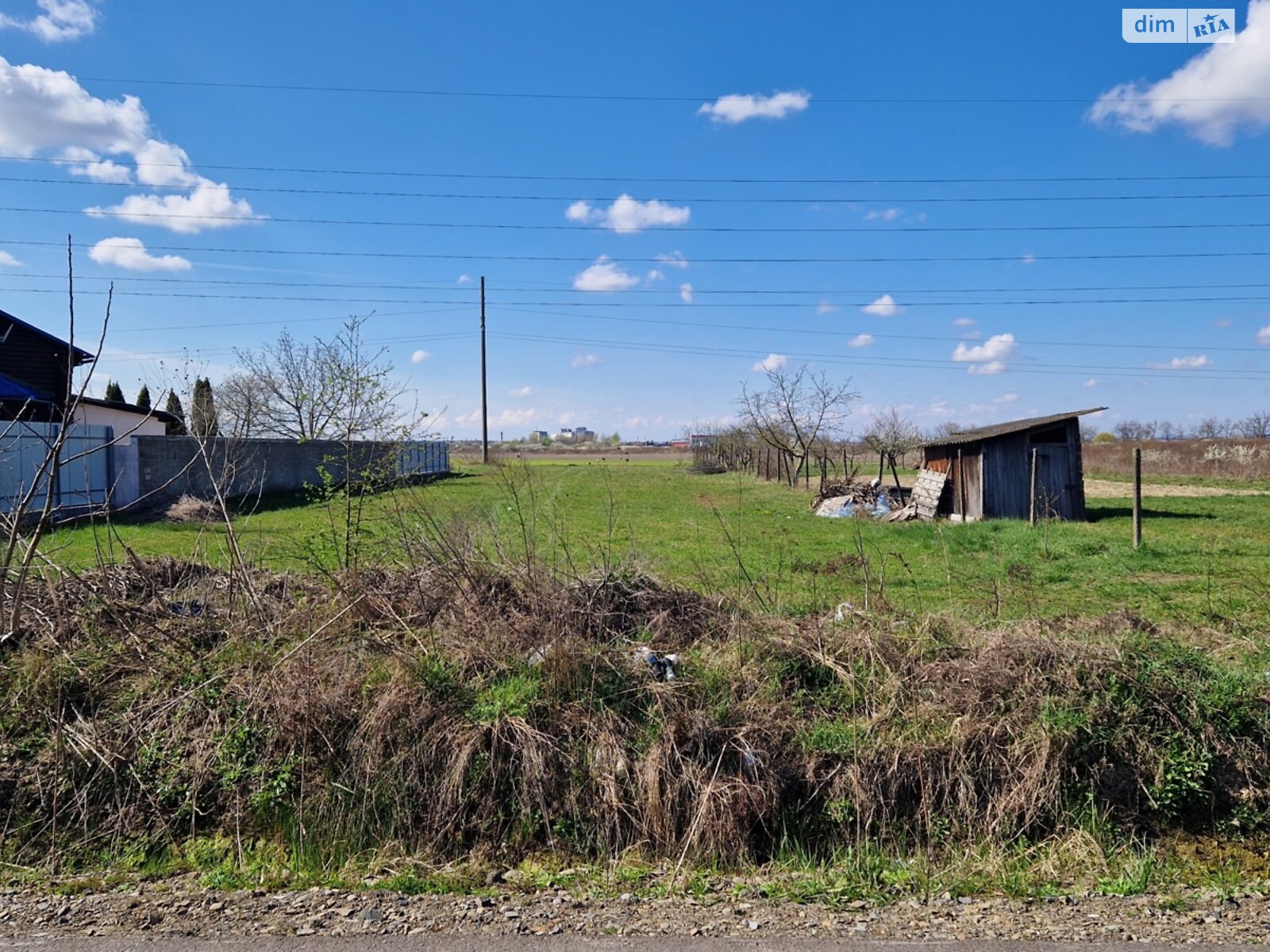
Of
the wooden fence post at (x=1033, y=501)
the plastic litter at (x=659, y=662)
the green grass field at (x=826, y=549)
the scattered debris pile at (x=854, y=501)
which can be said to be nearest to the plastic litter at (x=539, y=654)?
the plastic litter at (x=659, y=662)

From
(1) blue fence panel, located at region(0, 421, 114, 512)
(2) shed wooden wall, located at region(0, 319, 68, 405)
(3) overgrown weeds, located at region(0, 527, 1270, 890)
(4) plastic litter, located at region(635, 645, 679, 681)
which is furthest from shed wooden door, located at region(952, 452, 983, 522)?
(2) shed wooden wall, located at region(0, 319, 68, 405)

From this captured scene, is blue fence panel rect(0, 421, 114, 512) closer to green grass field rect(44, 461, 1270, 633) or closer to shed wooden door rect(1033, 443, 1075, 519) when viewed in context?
green grass field rect(44, 461, 1270, 633)

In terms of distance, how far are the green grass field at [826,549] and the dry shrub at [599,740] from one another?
1126 mm

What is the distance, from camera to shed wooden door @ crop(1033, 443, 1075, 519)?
57.6 ft

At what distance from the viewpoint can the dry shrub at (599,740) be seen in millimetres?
3818

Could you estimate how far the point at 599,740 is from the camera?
13.2 ft

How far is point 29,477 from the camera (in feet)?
52.9

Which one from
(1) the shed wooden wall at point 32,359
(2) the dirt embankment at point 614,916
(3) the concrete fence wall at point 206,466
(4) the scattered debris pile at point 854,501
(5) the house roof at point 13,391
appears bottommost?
(2) the dirt embankment at point 614,916

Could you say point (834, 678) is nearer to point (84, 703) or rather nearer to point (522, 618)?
point (522, 618)

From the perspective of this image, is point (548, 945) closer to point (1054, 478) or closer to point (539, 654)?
point (539, 654)

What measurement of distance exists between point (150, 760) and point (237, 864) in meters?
0.81

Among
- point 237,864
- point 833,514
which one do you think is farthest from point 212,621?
point 833,514

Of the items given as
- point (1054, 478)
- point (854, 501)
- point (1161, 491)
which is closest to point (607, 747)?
point (854, 501)

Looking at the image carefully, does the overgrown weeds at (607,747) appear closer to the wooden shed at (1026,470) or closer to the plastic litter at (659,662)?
the plastic litter at (659,662)
